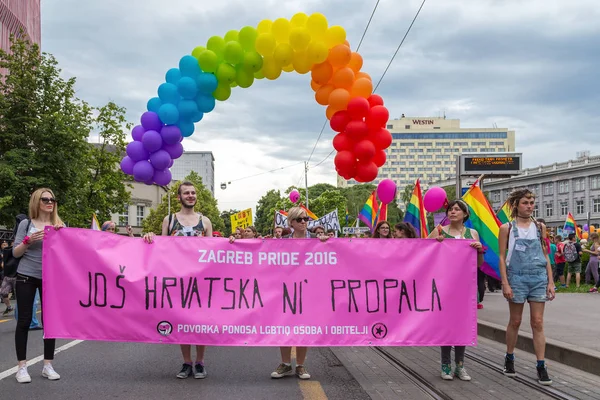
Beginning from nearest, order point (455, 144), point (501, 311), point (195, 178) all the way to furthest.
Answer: point (501, 311)
point (195, 178)
point (455, 144)

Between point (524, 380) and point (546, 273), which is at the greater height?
point (546, 273)

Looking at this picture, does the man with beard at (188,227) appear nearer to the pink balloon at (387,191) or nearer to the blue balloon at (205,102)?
the blue balloon at (205,102)

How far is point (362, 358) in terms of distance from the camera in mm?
7801

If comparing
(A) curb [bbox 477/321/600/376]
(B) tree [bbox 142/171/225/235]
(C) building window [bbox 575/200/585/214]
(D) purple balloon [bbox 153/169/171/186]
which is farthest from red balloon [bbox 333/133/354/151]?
(C) building window [bbox 575/200/585/214]

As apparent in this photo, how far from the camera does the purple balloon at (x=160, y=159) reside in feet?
33.6

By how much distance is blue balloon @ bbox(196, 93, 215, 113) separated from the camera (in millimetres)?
10156

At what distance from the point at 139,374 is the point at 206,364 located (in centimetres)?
92

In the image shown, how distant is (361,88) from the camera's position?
1012 cm

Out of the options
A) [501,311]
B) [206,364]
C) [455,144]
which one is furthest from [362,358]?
[455,144]

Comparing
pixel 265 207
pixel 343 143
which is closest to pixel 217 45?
pixel 343 143

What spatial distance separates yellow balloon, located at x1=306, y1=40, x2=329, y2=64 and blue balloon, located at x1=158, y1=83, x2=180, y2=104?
218 cm

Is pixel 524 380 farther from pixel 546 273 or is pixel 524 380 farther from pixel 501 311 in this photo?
pixel 501 311

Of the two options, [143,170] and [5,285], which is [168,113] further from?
[5,285]

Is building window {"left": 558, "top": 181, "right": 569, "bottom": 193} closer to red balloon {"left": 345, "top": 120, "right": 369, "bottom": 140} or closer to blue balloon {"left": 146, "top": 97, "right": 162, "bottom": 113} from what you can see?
red balloon {"left": 345, "top": 120, "right": 369, "bottom": 140}
